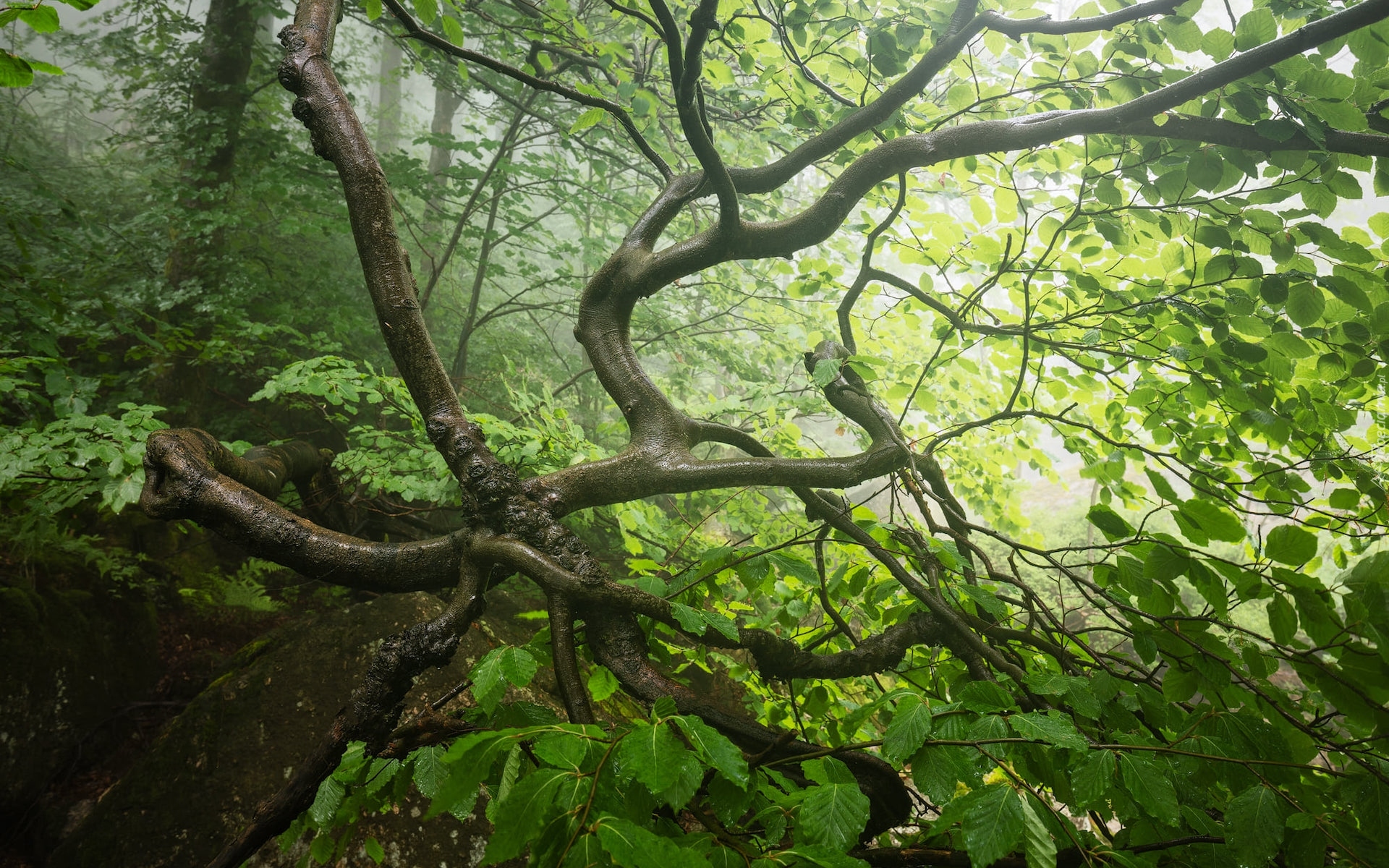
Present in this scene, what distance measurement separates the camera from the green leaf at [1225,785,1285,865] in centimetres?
85

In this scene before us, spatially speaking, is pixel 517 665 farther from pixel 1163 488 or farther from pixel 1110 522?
pixel 1163 488

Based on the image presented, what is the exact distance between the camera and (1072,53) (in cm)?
227

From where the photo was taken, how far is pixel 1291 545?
1.19 m

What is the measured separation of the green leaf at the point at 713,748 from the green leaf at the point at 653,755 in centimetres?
3

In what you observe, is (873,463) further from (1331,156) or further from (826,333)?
(826,333)

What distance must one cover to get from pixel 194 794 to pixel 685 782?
2916 mm

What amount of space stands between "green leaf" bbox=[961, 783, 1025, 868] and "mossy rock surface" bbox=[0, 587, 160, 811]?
505 centimetres

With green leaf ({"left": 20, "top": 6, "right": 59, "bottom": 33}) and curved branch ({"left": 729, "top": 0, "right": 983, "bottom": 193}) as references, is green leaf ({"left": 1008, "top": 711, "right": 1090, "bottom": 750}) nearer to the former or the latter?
curved branch ({"left": 729, "top": 0, "right": 983, "bottom": 193})

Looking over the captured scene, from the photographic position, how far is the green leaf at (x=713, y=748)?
796 mm

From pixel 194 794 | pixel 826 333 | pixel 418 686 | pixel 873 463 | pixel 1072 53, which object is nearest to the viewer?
pixel 873 463

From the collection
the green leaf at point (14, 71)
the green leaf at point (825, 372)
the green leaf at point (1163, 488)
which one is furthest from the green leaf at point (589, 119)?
the green leaf at point (1163, 488)

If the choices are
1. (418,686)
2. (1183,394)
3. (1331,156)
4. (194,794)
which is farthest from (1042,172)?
(194,794)

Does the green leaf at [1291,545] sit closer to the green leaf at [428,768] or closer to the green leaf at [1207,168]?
the green leaf at [1207,168]

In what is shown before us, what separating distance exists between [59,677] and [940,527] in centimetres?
523
